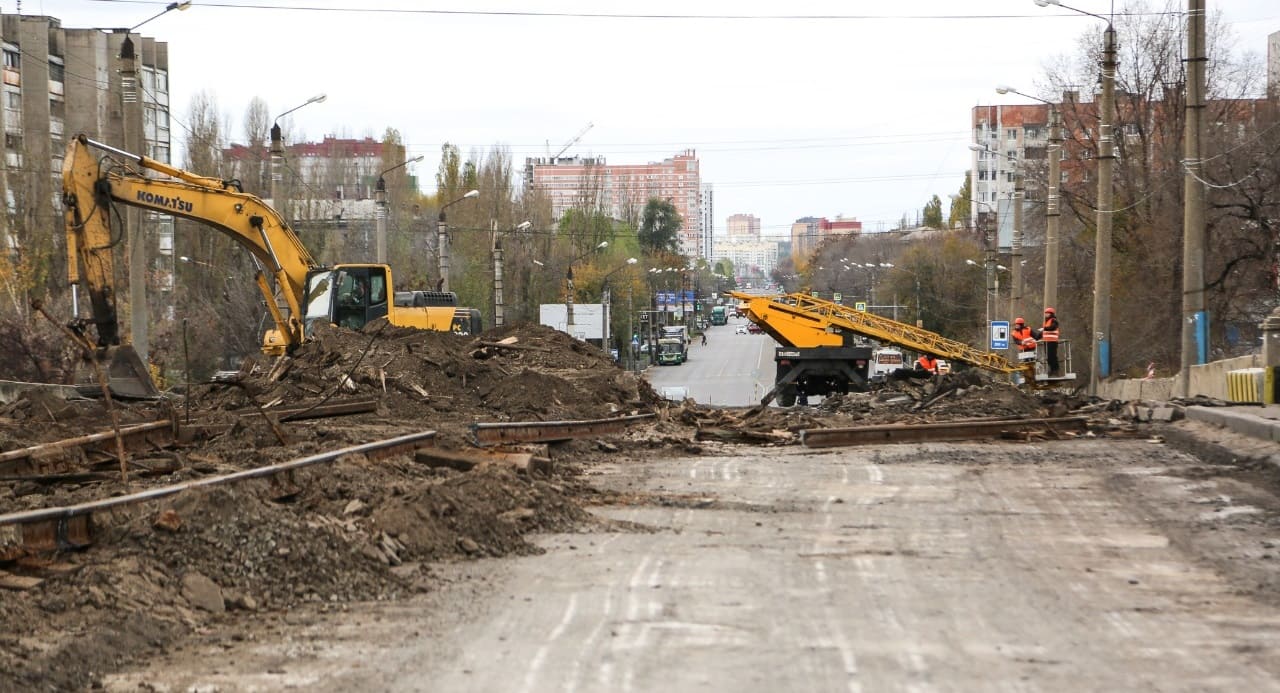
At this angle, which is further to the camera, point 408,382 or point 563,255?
point 563,255

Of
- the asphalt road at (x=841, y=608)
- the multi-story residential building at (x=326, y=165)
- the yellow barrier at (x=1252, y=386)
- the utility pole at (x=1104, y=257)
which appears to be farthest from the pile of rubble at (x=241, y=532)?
the multi-story residential building at (x=326, y=165)

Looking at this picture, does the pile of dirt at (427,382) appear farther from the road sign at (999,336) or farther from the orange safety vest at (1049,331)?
the road sign at (999,336)

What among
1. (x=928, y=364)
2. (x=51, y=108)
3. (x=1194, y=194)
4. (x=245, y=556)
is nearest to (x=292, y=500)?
(x=245, y=556)

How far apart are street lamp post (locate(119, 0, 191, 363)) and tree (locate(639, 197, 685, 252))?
134 metres

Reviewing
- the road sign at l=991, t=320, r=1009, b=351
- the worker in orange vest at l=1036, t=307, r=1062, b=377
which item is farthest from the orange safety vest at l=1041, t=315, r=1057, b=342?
the road sign at l=991, t=320, r=1009, b=351

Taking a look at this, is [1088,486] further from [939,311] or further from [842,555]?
[939,311]

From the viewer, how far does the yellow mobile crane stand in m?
35.4

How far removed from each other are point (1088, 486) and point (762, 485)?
3.35 m

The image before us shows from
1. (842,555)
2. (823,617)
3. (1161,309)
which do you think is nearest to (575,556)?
(842,555)

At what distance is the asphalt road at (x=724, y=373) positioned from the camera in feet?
215

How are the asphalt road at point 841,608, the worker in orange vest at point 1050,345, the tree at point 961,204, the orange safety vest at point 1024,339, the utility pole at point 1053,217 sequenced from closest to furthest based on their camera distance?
the asphalt road at point 841,608, the orange safety vest at point 1024,339, the worker in orange vest at point 1050,345, the utility pole at point 1053,217, the tree at point 961,204

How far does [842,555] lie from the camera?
1026 centimetres

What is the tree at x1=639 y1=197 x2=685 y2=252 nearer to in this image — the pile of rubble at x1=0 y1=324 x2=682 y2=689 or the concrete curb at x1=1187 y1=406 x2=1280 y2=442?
the concrete curb at x1=1187 y1=406 x2=1280 y2=442

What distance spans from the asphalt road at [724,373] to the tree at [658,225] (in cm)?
1764
